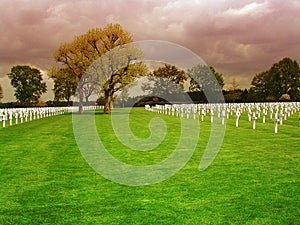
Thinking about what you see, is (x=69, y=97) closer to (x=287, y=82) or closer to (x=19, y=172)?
(x=287, y=82)

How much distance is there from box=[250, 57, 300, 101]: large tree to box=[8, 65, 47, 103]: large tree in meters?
60.6

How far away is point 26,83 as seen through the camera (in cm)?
10481

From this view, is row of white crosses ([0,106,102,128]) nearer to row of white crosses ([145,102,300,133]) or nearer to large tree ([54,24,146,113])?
large tree ([54,24,146,113])

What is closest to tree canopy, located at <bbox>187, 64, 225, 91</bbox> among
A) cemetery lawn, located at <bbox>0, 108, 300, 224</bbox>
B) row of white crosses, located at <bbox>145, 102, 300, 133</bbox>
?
row of white crosses, located at <bbox>145, 102, 300, 133</bbox>

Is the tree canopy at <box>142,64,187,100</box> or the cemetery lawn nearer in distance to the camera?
the cemetery lawn

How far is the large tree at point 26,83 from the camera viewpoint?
103875mm

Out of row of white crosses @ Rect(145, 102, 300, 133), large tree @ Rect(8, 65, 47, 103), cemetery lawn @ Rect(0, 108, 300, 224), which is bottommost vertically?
cemetery lawn @ Rect(0, 108, 300, 224)

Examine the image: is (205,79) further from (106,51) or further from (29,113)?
(29,113)

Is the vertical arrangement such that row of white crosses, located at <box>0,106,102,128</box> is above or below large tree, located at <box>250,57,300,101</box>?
below

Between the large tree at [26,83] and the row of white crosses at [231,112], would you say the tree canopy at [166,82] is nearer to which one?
the large tree at [26,83]

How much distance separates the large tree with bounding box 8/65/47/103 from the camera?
103875 millimetres

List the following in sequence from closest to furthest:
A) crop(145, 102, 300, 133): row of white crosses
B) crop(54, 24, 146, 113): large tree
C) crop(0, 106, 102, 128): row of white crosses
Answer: crop(145, 102, 300, 133): row of white crosses
crop(0, 106, 102, 128): row of white crosses
crop(54, 24, 146, 113): large tree

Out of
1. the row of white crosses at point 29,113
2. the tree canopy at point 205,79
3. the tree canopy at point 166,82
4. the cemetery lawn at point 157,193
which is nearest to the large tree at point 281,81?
the tree canopy at point 205,79

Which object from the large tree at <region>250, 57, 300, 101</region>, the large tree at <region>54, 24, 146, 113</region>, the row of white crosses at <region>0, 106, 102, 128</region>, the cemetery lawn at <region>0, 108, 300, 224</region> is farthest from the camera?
the large tree at <region>250, 57, 300, 101</region>
